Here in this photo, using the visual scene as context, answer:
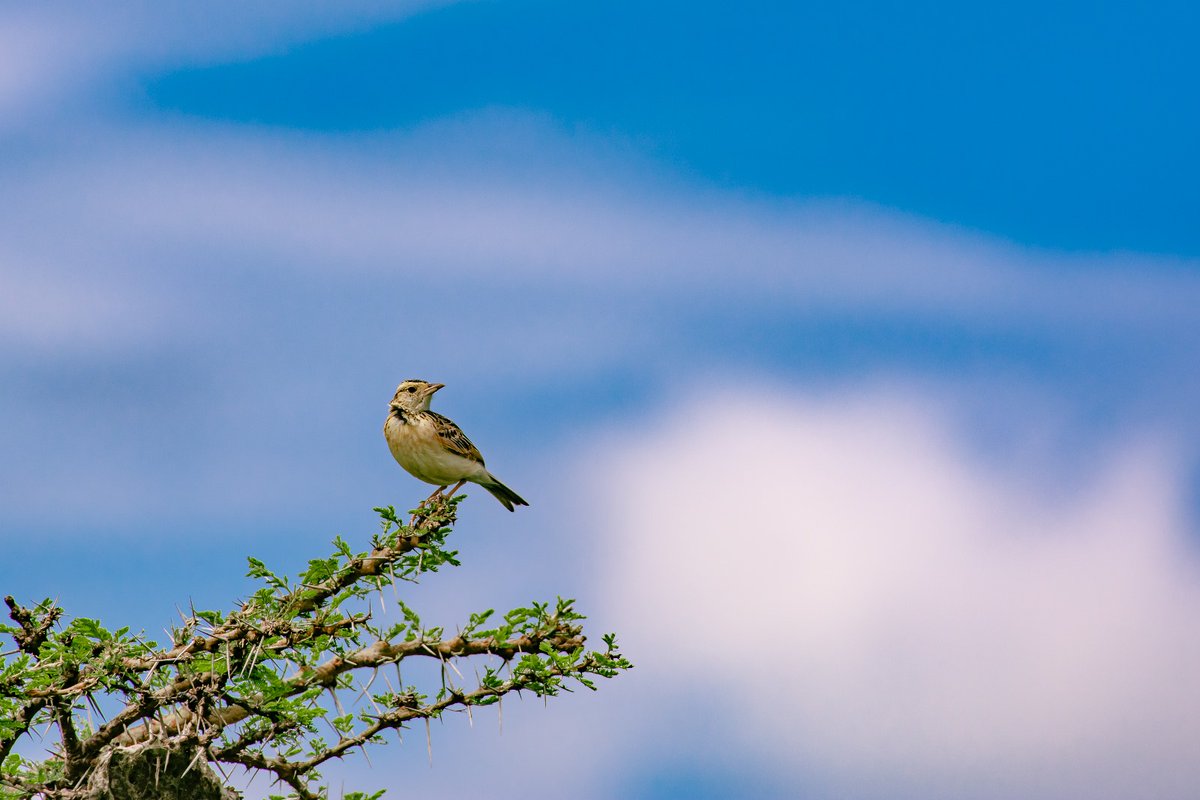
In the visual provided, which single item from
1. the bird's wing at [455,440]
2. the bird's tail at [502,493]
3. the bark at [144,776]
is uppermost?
the bird's wing at [455,440]

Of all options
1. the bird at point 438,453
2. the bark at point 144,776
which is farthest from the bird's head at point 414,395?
the bark at point 144,776

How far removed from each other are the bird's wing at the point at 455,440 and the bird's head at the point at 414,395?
40cm

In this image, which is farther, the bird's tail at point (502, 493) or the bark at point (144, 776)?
the bird's tail at point (502, 493)

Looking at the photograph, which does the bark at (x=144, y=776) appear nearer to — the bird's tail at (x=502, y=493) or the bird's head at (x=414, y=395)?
the bird's tail at (x=502, y=493)

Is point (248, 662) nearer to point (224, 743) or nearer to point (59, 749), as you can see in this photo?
point (224, 743)

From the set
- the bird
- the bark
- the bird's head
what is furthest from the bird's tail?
the bark

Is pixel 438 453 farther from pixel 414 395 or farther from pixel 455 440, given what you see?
pixel 414 395

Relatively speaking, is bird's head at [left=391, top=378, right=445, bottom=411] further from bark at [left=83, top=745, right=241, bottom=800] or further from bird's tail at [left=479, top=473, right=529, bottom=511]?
bark at [left=83, top=745, right=241, bottom=800]

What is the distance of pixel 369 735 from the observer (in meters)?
9.37

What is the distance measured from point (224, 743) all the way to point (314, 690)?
0.77 m

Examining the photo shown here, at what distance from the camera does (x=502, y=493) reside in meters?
12.6

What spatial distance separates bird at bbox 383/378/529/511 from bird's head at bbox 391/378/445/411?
0.17 m

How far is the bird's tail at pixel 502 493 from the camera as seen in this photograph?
40.9 feet

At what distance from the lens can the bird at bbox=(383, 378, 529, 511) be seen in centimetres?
1232
